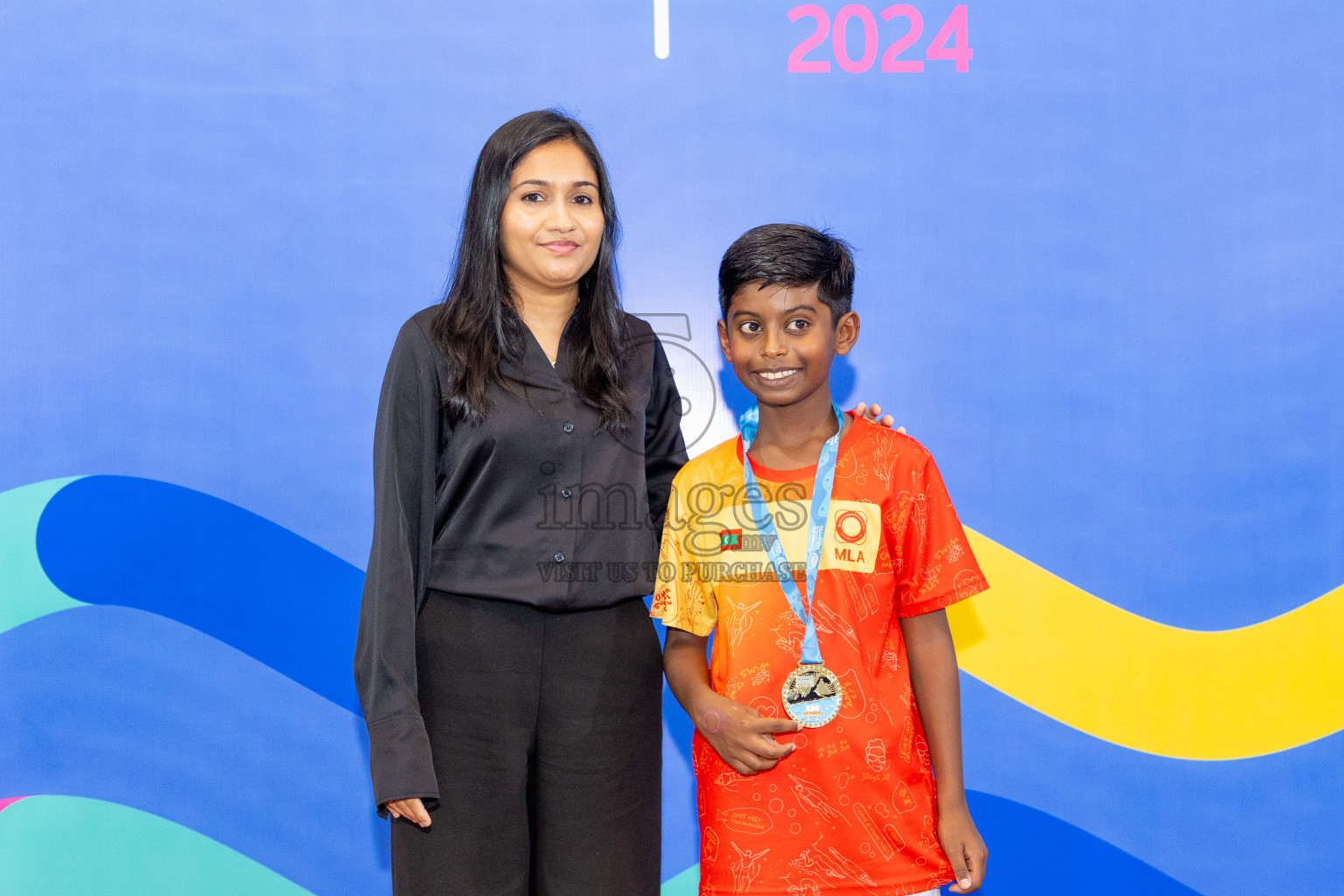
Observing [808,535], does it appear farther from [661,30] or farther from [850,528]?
[661,30]

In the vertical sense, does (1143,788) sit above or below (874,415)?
below

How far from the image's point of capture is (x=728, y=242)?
249 cm

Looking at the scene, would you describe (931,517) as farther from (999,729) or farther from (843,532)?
(999,729)

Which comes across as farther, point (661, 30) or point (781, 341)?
point (661, 30)

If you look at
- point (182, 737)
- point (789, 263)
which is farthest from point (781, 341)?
point (182, 737)

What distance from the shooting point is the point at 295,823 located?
2.50 meters

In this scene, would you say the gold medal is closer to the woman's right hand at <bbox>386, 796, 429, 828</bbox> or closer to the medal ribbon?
the medal ribbon

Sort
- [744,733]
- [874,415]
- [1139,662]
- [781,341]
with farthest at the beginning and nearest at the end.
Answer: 1. [1139,662]
2. [874,415]
3. [781,341]
4. [744,733]

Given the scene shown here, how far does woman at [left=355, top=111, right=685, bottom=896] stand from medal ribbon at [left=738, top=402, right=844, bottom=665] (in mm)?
221

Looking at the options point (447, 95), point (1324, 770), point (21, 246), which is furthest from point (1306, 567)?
point (21, 246)

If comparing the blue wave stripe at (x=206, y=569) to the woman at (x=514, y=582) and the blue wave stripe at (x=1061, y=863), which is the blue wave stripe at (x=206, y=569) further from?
the blue wave stripe at (x=1061, y=863)

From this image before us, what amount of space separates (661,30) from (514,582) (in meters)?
1.55

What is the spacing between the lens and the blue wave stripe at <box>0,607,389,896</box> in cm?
248

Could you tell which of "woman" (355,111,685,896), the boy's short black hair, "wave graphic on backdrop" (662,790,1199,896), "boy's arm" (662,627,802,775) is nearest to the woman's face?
"woman" (355,111,685,896)
